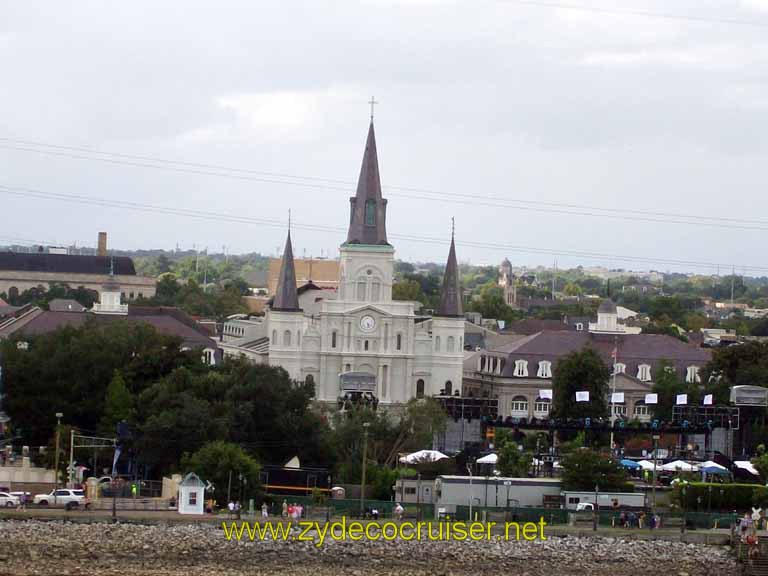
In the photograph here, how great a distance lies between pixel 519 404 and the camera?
135m

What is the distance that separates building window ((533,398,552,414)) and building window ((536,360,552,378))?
200cm

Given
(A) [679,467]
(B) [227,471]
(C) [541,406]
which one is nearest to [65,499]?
(B) [227,471]

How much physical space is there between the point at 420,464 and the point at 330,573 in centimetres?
2089

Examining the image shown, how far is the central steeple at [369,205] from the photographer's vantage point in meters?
133

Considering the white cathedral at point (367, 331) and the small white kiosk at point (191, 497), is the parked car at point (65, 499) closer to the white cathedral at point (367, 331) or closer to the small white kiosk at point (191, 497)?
the small white kiosk at point (191, 497)

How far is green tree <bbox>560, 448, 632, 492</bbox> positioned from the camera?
85.9 m

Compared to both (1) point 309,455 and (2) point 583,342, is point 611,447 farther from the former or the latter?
(2) point 583,342

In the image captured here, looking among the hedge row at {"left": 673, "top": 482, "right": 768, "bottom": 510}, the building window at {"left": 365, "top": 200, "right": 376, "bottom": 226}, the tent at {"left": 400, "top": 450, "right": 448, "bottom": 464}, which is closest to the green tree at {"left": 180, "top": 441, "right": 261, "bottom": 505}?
the tent at {"left": 400, "top": 450, "right": 448, "bottom": 464}

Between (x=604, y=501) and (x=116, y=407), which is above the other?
(x=116, y=407)

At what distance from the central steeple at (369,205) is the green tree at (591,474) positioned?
157 feet

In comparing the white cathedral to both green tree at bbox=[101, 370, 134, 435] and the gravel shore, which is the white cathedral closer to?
green tree at bbox=[101, 370, 134, 435]

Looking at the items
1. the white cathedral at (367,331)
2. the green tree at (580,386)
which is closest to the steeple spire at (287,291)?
the white cathedral at (367,331)

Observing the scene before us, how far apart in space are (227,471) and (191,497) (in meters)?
3.19

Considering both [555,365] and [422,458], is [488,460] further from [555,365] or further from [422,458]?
[555,365]
